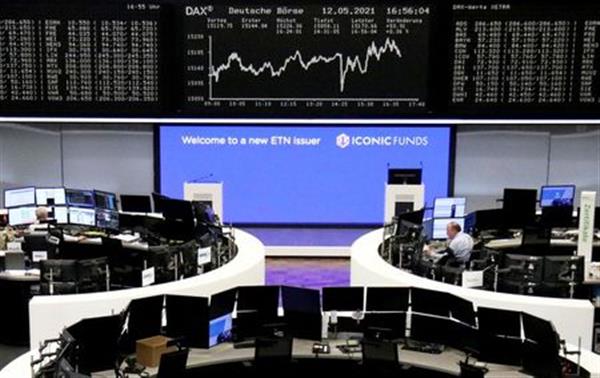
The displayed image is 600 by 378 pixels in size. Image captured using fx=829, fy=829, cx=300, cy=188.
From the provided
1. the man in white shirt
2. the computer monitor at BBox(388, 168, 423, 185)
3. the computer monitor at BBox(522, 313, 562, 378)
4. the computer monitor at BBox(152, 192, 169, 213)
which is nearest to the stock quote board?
the computer monitor at BBox(388, 168, 423, 185)

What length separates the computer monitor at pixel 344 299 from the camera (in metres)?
6.98

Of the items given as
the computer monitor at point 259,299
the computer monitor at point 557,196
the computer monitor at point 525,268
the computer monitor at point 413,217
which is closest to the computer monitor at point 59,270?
the computer monitor at point 259,299

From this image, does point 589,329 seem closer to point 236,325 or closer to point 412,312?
point 412,312

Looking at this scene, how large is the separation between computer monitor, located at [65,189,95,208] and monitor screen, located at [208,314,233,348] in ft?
15.4

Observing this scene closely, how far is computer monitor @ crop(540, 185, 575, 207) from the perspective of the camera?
11383mm

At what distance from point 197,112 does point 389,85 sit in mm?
2839

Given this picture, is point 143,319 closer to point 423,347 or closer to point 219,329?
point 219,329

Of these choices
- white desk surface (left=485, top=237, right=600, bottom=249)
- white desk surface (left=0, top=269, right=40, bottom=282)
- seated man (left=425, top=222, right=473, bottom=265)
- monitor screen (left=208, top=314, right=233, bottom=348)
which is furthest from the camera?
white desk surface (left=485, top=237, right=600, bottom=249)

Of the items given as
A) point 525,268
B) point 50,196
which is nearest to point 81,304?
point 50,196

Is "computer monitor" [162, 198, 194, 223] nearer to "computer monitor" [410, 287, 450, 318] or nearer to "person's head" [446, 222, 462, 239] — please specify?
"person's head" [446, 222, 462, 239]

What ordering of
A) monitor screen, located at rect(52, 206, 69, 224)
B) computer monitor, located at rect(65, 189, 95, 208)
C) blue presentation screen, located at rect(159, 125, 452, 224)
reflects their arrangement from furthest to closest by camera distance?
1. blue presentation screen, located at rect(159, 125, 452, 224)
2. monitor screen, located at rect(52, 206, 69, 224)
3. computer monitor, located at rect(65, 189, 95, 208)

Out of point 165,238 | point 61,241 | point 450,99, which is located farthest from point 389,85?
point 61,241

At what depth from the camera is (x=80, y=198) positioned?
1119 cm

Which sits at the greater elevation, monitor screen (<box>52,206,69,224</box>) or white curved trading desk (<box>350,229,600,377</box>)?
monitor screen (<box>52,206,69,224</box>)
